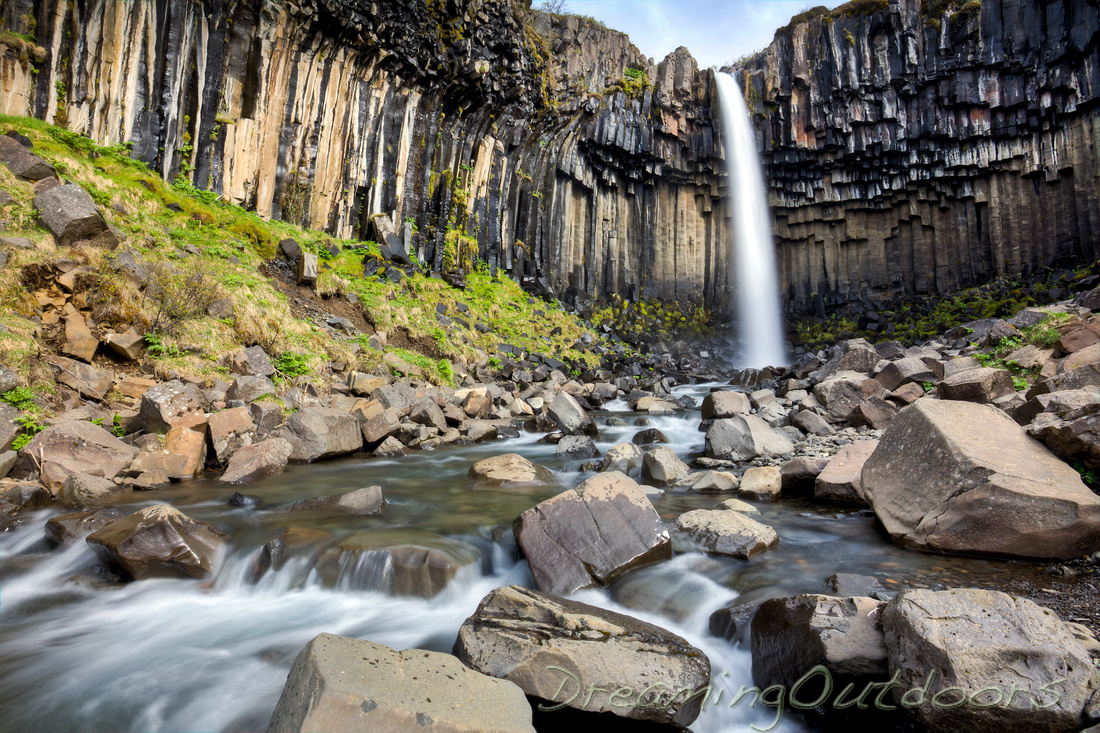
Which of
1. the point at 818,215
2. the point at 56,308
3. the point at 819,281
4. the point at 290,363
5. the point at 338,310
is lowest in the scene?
the point at 290,363

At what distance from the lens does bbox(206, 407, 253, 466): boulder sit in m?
7.15

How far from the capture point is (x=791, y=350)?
27.6 meters

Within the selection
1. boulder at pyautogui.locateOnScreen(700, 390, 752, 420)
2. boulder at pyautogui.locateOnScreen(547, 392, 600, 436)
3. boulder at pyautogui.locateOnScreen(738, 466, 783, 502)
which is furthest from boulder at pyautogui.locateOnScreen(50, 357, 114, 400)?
boulder at pyautogui.locateOnScreen(700, 390, 752, 420)

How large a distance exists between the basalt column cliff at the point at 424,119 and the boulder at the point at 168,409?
34.0 ft

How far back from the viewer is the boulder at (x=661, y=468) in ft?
23.3

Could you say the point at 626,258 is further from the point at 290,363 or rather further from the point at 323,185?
the point at 290,363

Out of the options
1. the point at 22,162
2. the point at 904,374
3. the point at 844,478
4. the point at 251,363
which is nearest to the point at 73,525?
the point at 251,363

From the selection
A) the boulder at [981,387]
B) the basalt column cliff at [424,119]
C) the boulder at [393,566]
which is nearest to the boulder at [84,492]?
the boulder at [393,566]

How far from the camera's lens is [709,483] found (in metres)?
6.62

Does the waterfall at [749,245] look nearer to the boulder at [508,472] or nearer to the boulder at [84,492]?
the boulder at [508,472]

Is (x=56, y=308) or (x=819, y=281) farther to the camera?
(x=819, y=281)

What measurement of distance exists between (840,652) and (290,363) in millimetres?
9589

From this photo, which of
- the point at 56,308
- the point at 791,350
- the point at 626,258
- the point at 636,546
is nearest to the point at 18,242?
the point at 56,308

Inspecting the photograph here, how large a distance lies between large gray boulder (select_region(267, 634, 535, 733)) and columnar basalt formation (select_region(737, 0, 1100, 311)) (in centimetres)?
3073
